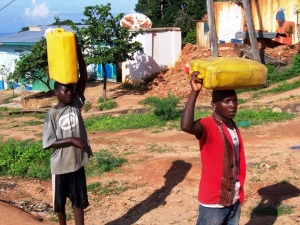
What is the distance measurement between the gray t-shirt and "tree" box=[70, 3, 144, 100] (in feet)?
39.3

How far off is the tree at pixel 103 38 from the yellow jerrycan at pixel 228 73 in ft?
42.1

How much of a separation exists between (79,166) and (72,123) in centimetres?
36

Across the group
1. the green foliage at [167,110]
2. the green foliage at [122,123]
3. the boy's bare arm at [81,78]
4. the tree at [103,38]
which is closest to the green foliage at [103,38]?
the tree at [103,38]

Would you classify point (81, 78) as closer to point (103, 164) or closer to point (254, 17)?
A: point (103, 164)

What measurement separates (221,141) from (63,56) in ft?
5.02

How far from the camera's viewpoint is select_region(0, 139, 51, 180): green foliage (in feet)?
22.2

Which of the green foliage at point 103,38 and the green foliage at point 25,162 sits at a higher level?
the green foliage at point 103,38

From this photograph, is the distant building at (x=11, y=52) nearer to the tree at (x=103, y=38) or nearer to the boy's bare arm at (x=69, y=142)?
the tree at (x=103, y=38)

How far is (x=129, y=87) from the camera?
19141mm

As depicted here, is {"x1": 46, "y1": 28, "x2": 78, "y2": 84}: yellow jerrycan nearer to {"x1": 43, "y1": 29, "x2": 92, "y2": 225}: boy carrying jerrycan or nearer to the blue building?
{"x1": 43, "y1": 29, "x2": 92, "y2": 225}: boy carrying jerrycan

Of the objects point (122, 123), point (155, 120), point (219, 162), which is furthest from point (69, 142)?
point (122, 123)

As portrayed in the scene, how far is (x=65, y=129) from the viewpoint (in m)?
3.75

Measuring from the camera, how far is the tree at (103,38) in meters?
15.8

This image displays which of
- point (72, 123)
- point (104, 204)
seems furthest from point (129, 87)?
point (72, 123)
